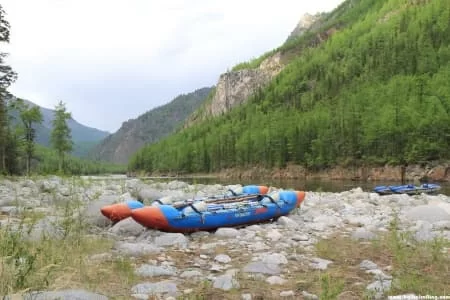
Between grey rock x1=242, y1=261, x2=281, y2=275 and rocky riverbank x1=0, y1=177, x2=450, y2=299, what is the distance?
0.02 m

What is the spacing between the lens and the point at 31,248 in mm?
6262

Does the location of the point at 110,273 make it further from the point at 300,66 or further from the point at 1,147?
the point at 300,66

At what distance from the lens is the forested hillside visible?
242ft

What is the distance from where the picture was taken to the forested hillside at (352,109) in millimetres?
73812

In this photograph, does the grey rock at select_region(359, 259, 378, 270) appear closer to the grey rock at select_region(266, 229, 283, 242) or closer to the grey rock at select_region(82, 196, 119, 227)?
the grey rock at select_region(266, 229, 283, 242)

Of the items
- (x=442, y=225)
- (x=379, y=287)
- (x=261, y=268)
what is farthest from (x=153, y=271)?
(x=442, y=225)

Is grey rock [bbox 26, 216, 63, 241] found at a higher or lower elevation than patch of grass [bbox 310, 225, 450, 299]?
higher

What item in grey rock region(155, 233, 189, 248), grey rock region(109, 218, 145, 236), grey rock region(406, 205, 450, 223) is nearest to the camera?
grey rock region(155, 233, 189, 248)

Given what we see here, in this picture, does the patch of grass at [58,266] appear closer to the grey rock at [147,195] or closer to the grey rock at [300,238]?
the grey rock at [300,238]

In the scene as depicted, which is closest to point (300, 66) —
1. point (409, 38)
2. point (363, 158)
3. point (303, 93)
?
point (303, 93)

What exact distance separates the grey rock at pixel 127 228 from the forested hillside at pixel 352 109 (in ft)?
211

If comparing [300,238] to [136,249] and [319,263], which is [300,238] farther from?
[136,249]

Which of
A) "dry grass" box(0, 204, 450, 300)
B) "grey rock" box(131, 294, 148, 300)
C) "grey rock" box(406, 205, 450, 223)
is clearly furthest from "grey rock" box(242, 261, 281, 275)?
"grey rock" box(406, 205, 450, 223)

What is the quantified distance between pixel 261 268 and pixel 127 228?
4.49 m
